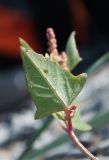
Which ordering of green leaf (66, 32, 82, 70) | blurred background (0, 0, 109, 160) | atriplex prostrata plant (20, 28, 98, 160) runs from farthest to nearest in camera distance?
blurred background (0, 0, 109, 160), green leaf (66, 32, 82, 70), atriplex prostrata plant (20, 28, 98, 160)

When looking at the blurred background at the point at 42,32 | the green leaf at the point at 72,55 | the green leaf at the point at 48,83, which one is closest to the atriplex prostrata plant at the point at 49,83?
the green leaf at the point at 48,83

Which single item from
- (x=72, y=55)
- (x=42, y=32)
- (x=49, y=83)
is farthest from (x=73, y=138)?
(x=42, y=32)

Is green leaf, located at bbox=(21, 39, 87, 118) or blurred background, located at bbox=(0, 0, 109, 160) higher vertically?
green leaf, located at bbox=(21, 39, 87, 118)

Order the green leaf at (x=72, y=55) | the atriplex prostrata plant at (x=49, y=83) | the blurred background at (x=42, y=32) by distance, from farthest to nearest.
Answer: the blurred background at (x=42, y=32) → the green leaf at (x=72, y=55) → the atriplex prostrata plant at (x=49, y=83)

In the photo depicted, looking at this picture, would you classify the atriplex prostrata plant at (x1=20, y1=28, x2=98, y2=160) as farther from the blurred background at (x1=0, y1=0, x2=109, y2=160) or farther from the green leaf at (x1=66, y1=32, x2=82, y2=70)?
the blurred background at (x1=0, y1=0, x2=109, y2=160)

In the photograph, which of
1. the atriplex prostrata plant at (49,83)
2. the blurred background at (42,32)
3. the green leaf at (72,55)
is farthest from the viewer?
the blurred background at (42,32)

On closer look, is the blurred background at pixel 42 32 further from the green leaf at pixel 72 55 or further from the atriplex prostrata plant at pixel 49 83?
the atriplex prostrata plant at pixel 49 83

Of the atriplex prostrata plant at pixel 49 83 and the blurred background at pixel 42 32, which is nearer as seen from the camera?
the atriplex prostrata plant at pixel 49 83

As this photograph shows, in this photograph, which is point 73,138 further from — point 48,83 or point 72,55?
point 72,55

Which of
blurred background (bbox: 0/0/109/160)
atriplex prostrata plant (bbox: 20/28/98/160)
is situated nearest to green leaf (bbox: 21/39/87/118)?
atriplex prostrata plant (bbox: 20/28/98/160)
